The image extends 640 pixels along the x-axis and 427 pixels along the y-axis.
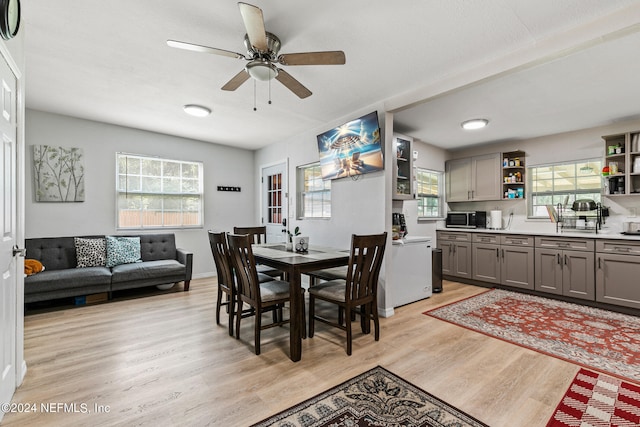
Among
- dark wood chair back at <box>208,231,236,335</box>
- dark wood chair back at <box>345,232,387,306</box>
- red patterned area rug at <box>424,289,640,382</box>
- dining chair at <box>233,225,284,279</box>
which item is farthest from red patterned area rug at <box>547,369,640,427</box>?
dining chair at <box>233,225,284,279</box>

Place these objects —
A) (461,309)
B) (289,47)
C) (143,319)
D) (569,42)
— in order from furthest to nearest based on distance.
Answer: (461,309) < (143,319) < (289,47) < (569,42)

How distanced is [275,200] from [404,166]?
2.54 meters

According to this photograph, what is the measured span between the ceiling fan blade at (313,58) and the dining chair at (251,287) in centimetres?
135

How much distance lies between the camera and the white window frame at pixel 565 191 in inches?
168

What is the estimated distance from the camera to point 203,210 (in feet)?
17.3

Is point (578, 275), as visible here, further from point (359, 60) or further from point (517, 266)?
point (359, 60)

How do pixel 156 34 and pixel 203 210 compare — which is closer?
pixel 156 34

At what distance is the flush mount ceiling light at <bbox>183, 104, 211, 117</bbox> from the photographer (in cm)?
354

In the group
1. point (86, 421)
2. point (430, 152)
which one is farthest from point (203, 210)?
point (430, 152)

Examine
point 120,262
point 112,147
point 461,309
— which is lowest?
point 461,309

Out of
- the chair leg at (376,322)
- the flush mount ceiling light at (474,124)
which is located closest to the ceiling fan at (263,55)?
the chair leg at (376,322)

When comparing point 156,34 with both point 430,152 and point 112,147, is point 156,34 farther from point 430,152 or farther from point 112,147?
point 430,152

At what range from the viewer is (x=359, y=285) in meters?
2.54

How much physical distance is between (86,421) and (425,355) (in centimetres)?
231
